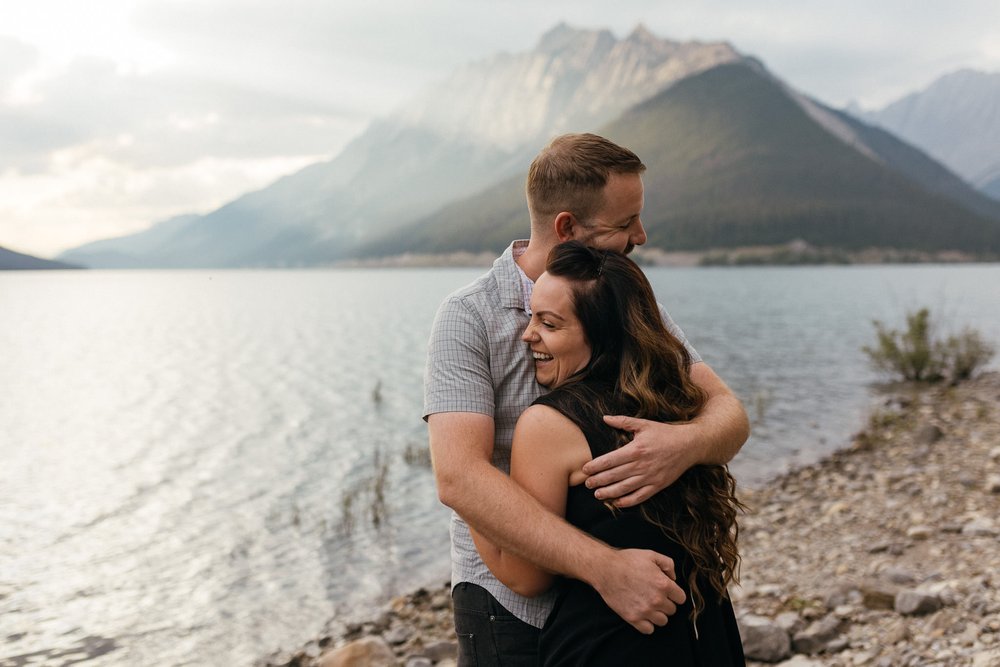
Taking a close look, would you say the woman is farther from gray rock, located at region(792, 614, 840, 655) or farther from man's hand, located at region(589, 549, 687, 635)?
gray rock, located at region(792, 614, 840, 655)

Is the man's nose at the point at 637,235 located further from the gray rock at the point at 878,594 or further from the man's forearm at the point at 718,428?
the gray rock at the point at 878,594

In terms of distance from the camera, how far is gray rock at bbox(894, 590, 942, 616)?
20.7 feet

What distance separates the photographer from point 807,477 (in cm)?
1399

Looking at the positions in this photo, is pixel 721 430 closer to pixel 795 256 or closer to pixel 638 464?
pixel 638 464

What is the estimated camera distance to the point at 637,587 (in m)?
2.23

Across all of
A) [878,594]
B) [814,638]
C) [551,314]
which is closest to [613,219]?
[551,314]

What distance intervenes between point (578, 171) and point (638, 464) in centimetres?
95

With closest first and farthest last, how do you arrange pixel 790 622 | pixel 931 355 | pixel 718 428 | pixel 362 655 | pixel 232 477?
pixel 718 428 < pixel 790 622 < pixel 362 655 < pixel 232 477 < pixel 931 355

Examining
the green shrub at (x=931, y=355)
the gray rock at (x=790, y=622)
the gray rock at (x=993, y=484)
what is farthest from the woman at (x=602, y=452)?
the green shrub at (x=931, y=355)

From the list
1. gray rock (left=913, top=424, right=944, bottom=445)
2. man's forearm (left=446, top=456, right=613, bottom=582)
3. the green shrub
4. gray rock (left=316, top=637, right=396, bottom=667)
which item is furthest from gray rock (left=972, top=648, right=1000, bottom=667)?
the green shrub

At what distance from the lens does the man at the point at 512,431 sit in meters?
2.24

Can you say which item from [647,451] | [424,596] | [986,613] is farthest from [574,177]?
[424,596]

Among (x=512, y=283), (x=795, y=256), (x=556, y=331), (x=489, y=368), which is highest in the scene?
(x=795, y=256)

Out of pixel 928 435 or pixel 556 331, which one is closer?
pixel 556 331
